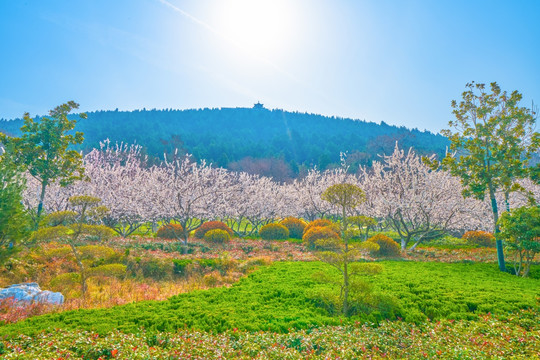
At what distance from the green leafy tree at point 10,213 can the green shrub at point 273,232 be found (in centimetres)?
1912

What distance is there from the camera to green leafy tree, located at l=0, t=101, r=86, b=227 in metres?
15.7

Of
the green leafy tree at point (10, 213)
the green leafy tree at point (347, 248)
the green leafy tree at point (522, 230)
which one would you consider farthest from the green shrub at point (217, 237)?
the green leafy tree at point (522, 230)

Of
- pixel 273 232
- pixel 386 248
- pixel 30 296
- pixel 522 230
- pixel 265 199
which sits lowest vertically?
pixel 30 296

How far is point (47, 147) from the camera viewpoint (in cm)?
1631

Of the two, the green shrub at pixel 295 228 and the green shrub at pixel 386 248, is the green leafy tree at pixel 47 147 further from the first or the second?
the green shrub at pixel 386 248

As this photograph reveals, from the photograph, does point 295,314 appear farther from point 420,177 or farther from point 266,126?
point 266,126

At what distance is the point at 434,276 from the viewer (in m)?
12.6

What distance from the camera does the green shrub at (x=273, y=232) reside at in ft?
86.5

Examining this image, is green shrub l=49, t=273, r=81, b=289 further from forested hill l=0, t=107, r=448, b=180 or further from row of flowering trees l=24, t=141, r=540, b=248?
forested hill l=0, t=107, r=448, b=180

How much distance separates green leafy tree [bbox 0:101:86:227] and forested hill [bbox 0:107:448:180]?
57.8m

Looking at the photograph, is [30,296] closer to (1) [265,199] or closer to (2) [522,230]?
(2) [522,230]

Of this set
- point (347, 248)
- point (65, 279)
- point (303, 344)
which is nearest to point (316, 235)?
point (347, 248)

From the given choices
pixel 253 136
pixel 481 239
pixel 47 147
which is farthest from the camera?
pixel 253 136

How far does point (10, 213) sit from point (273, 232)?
20001 millimetres
